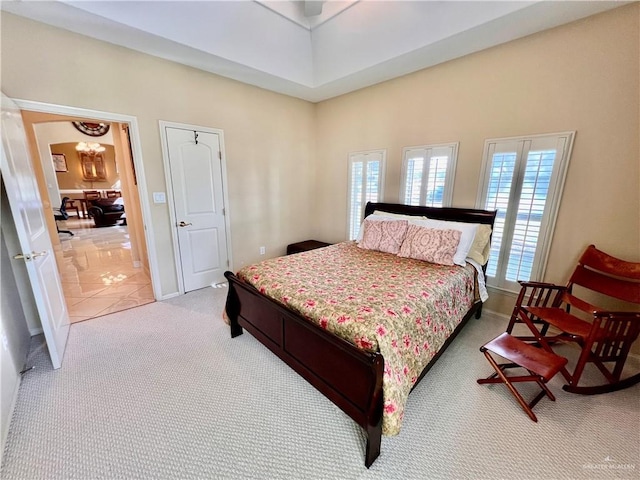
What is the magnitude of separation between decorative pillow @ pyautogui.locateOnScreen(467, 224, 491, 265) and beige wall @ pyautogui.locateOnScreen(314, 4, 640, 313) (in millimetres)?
412

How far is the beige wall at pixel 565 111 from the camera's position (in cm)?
207

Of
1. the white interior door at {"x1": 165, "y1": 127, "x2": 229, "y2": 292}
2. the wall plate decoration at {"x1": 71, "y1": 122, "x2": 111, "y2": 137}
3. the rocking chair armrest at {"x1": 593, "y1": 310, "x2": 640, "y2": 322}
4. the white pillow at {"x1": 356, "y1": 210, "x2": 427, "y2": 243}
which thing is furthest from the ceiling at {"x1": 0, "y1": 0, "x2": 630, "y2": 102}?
the wall plate decoration at {"x1": 71, "y1": 122, "x2": 111, "y2": 137}

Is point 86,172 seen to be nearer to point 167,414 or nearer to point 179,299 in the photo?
point 179,299

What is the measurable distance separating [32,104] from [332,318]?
311cm

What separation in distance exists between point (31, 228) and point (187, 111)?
1.94m

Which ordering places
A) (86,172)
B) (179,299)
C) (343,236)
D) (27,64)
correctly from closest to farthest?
(27,64), (179,299), (343,236), (86,172)

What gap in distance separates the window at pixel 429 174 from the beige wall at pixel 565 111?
0.09 meters

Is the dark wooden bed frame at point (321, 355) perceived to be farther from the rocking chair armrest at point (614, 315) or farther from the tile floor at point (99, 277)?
the tile floor at point (99, 277)

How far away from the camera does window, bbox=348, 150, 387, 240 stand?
371 centimetres

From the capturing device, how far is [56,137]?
798 centimetres

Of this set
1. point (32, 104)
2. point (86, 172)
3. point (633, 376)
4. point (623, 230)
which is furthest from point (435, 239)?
point (86, 172)

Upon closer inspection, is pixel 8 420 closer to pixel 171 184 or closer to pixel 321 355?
pixel 321 355

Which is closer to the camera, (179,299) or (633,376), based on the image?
(633,376)

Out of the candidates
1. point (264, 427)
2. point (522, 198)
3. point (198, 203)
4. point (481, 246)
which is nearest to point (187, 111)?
point (198, 203)
